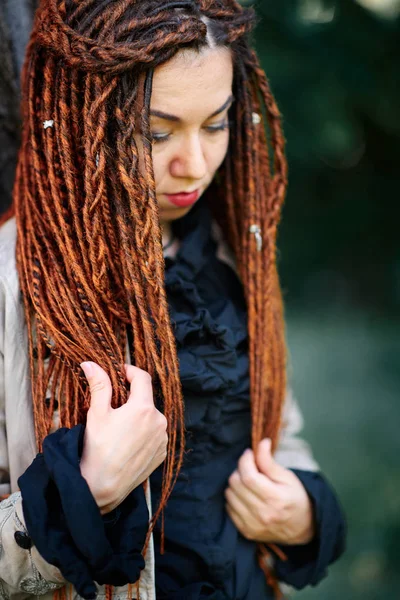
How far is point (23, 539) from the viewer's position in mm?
Result: 1247

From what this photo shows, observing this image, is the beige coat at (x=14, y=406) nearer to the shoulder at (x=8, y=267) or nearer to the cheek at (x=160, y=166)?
the shoulder at (x=8, y=267)

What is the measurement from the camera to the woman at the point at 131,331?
125 cm

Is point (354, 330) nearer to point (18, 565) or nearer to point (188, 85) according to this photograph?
point (188, 85)

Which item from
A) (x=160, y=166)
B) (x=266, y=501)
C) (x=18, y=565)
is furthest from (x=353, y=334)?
(x=18, y=565)

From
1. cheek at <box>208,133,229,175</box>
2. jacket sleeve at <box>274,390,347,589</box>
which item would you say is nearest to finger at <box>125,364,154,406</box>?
cheek at <box>208,133,229,175</box>

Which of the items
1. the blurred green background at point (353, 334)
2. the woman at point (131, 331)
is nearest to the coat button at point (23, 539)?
the woman at point (131, 331)

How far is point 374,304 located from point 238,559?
1677mm

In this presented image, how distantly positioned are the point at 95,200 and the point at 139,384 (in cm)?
41

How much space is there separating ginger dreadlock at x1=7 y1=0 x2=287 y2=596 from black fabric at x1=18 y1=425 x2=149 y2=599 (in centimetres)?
15

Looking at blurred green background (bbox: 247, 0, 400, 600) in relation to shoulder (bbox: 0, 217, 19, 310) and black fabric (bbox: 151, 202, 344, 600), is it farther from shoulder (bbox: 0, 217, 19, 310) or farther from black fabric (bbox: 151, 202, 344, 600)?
shoulder (bbox: 0, 217, 19, 310)

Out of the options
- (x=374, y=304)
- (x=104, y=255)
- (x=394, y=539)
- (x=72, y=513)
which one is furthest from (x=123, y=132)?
(x=394, y=539)

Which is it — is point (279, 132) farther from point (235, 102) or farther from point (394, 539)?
point (394, 539)

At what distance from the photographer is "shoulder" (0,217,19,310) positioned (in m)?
1.39

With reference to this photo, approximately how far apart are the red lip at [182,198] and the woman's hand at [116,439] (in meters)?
0.46
